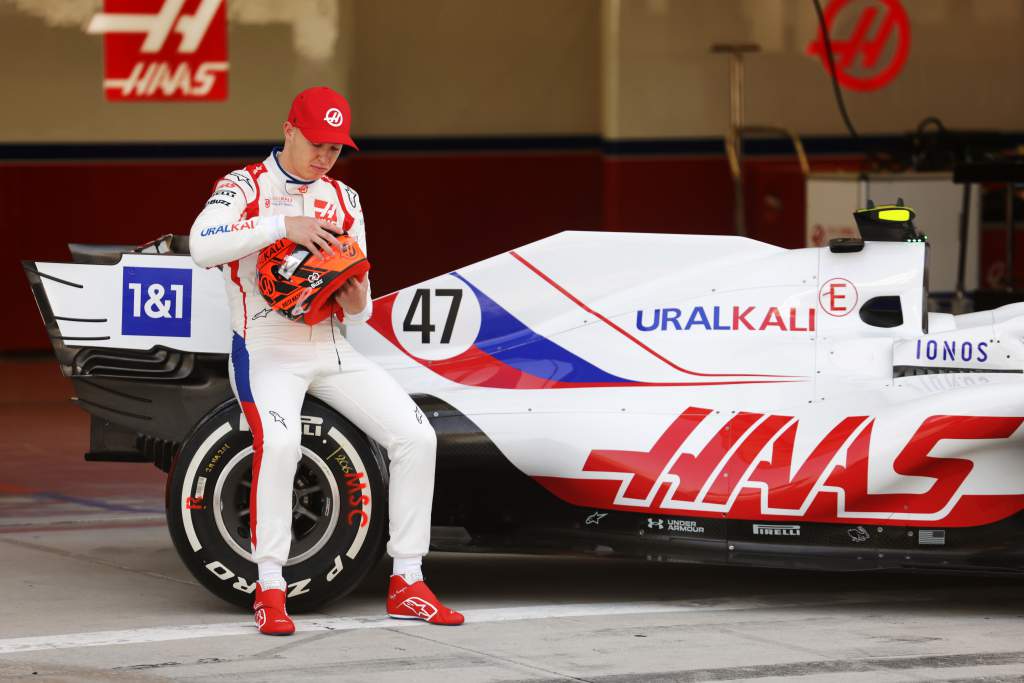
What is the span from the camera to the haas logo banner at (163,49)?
12.8 m

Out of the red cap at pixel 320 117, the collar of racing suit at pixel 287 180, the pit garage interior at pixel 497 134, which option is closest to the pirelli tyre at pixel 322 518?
A: the collar of racing suit at pixel 287 180

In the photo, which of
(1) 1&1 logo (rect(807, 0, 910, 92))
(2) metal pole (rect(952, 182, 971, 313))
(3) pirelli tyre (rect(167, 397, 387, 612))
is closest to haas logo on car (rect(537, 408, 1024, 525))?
(3) pirelli tyre (rect(167, 397, 387, 612))

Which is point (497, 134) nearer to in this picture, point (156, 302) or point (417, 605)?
point (156, 302)

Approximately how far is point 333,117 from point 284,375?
0.79 m

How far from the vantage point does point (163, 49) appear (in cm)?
1291

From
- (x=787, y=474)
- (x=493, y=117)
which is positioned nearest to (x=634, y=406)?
(x=787, y=474)

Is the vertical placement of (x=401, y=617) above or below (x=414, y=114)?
below

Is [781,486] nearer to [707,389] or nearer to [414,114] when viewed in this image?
[707,389]

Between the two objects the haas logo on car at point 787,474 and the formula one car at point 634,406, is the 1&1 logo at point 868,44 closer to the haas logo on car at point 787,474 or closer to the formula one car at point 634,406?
the formula one car at point 634,406

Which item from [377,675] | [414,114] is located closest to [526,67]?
[414,114]

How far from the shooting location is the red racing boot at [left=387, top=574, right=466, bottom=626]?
588cm

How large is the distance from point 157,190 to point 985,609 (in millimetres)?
8198

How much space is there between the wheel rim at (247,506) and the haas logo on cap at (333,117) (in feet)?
3.24

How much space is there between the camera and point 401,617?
5922 mm
